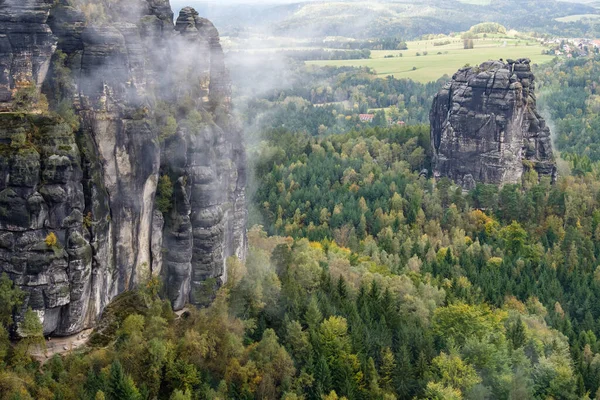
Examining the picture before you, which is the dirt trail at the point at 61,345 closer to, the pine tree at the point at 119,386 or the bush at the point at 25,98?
the pine tree at the point at 119,386

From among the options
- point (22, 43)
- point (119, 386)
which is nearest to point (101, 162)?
point (22, 43)

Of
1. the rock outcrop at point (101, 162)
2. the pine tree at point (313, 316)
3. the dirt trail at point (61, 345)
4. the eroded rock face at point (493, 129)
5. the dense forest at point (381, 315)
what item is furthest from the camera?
the eroded rock face at point (493, 129)

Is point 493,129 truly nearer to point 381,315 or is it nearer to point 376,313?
point 376,313

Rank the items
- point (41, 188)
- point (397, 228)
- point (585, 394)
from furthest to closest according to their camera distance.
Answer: point (397, 228), point (585, 394), point (41, 188)

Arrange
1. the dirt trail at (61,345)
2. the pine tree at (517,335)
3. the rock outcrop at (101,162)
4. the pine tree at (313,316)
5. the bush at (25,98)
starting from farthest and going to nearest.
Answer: the pine tree at (517,335)
the pine tree at (313,316)
the dirt trail at (61,345)
the bush at (25,98)
the rock outcrop at (101,162)

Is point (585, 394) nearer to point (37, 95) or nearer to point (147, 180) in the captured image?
point (147, 180)

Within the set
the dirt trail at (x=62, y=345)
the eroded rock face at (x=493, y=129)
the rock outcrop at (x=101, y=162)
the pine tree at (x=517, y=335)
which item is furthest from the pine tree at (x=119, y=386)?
the eroded rock face at (x=493, y=129)

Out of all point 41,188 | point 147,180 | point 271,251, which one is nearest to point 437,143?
point 271,251
